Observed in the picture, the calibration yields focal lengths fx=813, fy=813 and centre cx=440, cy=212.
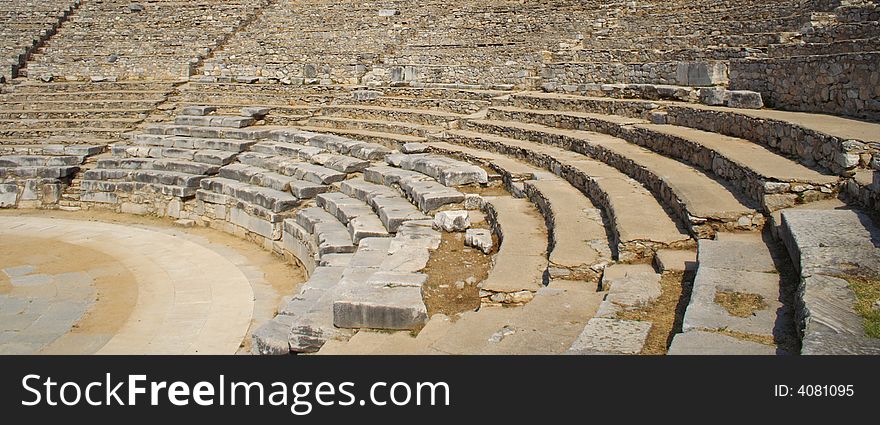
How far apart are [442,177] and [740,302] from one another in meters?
6.44

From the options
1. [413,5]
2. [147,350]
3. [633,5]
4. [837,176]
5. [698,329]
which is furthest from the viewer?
[413,5]

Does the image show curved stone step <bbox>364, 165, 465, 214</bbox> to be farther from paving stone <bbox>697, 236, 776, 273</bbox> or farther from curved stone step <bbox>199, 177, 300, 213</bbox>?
paving stone <bbox>697, 236, 776, 273</bbox>

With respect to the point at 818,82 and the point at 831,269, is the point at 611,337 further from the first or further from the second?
the point at 818,82

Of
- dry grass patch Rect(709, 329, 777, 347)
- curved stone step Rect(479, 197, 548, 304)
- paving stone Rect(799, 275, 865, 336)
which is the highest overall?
paving stone Rect(799, 275, 865, 336)

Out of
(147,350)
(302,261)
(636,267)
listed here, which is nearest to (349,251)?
(302,261)

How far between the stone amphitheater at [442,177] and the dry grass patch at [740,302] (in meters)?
0.02

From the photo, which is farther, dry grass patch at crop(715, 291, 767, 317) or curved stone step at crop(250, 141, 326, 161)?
curved stone step at crop(250, 141, 326, 161)

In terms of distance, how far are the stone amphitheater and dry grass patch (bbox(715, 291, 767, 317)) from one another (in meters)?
0.02

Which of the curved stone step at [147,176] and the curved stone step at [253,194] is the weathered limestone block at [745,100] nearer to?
the curved stone step at [253,194]

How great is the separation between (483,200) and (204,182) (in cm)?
608

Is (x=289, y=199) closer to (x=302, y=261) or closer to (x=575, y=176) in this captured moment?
(x=302, y=261)

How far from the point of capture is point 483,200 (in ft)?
33.0

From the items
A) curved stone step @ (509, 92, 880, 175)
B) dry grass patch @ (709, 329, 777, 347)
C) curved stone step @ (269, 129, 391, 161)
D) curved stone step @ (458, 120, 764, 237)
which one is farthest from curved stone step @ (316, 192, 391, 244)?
dry grass patch @ (709, 329, 777, 347)

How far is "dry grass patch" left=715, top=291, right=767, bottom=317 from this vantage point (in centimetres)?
486
